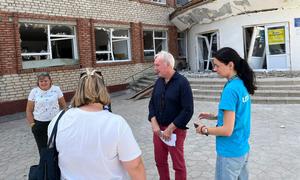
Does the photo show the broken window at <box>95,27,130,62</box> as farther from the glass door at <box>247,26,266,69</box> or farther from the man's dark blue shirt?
the man's dark blue shirt

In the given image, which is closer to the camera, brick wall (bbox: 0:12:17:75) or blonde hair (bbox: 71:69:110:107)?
blonde hair (bbox: 71:69:110:107)

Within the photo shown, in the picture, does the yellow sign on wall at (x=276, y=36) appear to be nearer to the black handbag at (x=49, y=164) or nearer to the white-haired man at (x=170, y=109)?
the white-haired man at (x=170, y=109)

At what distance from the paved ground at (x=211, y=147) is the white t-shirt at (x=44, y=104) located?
3.85 feet

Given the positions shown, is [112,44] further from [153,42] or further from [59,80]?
[59,80]

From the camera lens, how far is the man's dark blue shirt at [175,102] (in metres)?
3.66

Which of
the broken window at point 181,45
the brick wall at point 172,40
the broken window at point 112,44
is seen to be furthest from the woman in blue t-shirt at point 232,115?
the broken window at point 181,45

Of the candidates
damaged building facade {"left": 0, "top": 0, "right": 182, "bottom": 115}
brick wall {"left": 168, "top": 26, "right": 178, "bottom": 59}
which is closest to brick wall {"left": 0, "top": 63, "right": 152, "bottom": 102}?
damaged building facade {"left": 0, "top": 0, "right": 182, "bottom": 115}

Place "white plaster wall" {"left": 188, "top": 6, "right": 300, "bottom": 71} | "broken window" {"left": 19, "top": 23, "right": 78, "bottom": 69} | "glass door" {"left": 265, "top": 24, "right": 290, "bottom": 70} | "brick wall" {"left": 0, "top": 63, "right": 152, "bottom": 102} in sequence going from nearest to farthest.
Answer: "brick wall" {"left": 0, "top": 63, "right": 152, "bottom": 102} → "broken window" {"left": 19, "top": 23, "right": 78, "bottom": 69} → "white plaster wall" {"left": 188, "top": 6, "right": 300, "bottom": 71} → "glass door" {"left": 265, "top": 24, "right": 290, "bottom": 70}

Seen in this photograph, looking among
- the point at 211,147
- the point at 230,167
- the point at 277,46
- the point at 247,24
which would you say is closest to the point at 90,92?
the point at 230,167

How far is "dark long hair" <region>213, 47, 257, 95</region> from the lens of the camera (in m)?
2.75

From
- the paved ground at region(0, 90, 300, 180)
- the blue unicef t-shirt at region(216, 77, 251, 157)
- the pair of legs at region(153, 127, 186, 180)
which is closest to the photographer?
the blue unicef t-shirt at region(216, 77, 251, 157)

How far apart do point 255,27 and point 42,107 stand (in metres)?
13.4

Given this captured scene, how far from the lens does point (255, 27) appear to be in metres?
16.0

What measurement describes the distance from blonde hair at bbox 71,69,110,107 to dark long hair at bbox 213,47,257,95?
1.07 m
